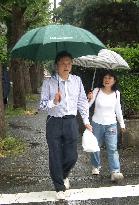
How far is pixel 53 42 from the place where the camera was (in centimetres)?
610

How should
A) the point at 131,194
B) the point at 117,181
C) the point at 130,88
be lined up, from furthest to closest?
the point at 130,88 < the point at 117,181 < the point at 131,194

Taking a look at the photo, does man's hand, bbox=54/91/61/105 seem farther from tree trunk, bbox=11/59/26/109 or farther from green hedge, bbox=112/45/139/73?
tree trunk, bbox=11/59/26/109

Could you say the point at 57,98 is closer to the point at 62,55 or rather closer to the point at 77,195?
the point at 62,55

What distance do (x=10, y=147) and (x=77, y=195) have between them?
3168mm

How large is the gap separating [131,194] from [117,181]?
61 centimetres

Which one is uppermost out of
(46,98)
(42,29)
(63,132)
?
(42,29)

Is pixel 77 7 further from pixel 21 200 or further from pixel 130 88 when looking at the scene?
pixel 21 200

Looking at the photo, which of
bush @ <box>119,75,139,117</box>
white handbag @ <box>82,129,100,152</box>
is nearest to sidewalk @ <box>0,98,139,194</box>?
white handbag @ <box>82,129,100,152</box>

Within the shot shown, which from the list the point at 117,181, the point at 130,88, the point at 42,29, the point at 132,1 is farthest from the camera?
the point at 132,1

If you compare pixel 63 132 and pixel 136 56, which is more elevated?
pixel 136 56

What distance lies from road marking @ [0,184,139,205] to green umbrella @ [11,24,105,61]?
1.79 meters

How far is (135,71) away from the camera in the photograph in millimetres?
9961

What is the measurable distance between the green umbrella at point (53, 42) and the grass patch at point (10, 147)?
2.90 m

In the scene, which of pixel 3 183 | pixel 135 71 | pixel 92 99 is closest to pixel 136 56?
pixel 135 71
